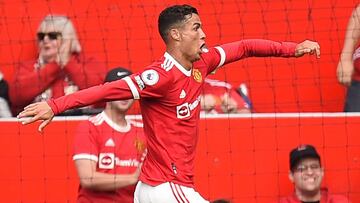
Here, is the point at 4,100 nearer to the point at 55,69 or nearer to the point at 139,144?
the point at 55,69

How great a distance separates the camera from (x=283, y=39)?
11031 millimetres

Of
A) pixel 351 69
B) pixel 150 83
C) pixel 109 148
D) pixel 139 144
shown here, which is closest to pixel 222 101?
pixel 351 69

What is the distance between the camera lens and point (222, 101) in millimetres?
10234

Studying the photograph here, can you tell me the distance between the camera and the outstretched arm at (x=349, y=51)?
10070 mm

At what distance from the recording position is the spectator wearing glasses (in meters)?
10.4

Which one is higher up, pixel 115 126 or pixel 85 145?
pixel 115 126

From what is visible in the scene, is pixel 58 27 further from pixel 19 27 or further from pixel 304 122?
pixel 304 122

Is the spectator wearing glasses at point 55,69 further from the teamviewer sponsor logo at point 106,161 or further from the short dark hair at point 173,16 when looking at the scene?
the short dark hair at point 173,16

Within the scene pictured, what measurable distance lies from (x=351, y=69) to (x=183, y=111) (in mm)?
2693

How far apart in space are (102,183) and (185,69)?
161 centimetres

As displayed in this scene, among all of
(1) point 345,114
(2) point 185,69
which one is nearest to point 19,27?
(1) point 345,114

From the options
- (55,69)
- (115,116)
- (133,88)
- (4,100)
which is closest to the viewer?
(133,88)

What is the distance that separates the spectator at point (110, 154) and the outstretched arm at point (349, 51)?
5.66 ft

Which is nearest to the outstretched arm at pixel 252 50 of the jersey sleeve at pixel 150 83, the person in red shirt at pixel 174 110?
the person in red shirt at pixel 174 110
